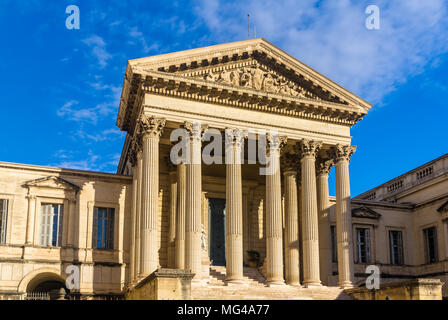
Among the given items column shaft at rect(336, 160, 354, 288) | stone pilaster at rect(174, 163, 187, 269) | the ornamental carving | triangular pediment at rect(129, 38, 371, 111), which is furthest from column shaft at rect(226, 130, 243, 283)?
column shaft at rect(336, 160, 354, 288)

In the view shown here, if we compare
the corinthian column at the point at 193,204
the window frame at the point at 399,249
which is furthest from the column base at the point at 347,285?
the window frame at the point at 399,249

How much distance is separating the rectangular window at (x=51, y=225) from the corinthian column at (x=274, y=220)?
12331mm

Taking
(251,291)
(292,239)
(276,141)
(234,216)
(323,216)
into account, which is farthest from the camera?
(323,216)

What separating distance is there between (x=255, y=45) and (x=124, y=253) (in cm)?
1485

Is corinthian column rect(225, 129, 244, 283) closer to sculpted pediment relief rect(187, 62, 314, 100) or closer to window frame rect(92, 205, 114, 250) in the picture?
sculpted pediment relief rect(187, 62, 314, 100)

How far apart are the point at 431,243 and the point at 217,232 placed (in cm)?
1622

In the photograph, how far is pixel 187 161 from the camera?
109ft

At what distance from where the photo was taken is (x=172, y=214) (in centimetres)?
3744

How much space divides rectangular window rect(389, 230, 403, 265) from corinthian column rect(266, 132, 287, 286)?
13.5 meters

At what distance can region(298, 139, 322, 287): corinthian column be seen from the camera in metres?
34.8

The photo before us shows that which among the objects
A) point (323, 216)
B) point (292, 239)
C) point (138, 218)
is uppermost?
point (323, 216)

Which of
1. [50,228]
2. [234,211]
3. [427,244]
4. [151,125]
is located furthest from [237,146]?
[427,244]

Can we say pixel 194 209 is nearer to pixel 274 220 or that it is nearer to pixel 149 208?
pixel 149 208
